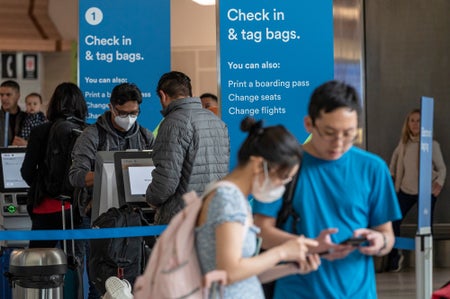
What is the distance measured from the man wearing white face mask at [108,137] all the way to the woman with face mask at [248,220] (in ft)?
13.9

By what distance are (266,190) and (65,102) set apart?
4777mm

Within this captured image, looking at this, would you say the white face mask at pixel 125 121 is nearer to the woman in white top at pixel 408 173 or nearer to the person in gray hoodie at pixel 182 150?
the person in gray hoodie at pixel 182 150

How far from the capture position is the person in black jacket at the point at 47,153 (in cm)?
836

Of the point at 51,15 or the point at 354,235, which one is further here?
the point at 51,15

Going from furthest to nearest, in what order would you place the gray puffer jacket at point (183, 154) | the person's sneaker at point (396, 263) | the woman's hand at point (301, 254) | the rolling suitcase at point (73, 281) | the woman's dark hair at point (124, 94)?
the person's sneaker at point (396, 263) < the woman's dark hair at point (124, 94) < the rolling suitcase at point (73, 281) < the gray puffer jacket at point (183, 154) < the woman's hand at point (301, 254)

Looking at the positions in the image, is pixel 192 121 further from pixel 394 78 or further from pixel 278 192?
pixel 394 78

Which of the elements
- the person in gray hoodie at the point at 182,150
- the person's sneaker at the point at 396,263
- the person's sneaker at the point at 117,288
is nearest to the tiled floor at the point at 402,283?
the person's sneaker at the point at 396,263

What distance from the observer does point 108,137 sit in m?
8.28

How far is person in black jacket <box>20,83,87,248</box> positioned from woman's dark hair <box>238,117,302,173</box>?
4.69 metres

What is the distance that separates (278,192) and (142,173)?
13.7 ft

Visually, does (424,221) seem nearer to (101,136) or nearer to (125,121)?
(125,121)

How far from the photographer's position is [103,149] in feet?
27.1

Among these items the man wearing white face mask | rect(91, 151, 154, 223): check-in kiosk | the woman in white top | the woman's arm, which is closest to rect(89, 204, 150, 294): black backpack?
rect(91, 151, 154, 223): check-in kiosk

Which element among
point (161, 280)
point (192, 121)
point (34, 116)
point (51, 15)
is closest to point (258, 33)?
point (192, 121)
